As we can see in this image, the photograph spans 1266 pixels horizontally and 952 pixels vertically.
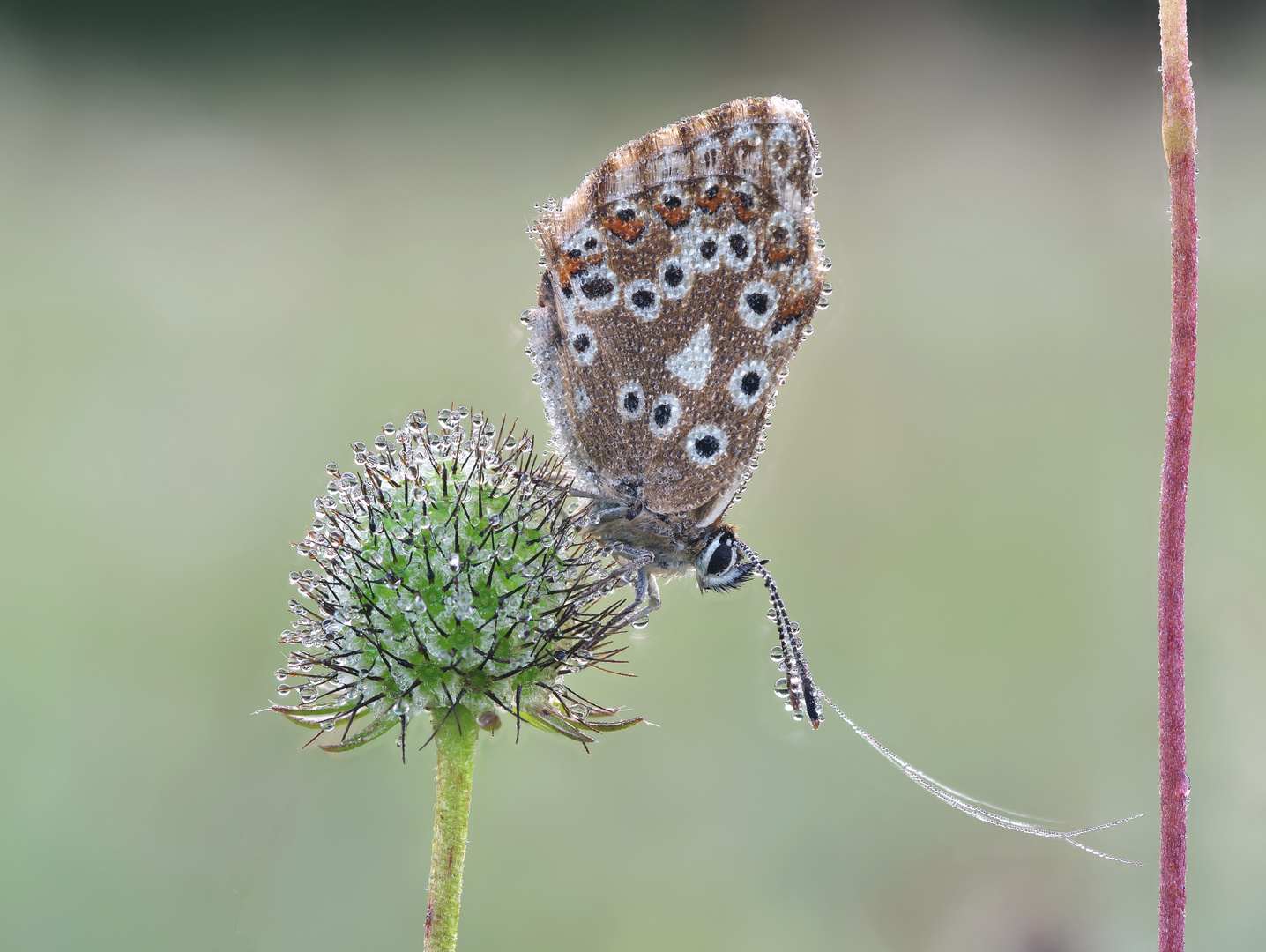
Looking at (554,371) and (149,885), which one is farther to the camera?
(149,885)

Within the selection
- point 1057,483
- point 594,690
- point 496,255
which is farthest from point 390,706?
point 496,255

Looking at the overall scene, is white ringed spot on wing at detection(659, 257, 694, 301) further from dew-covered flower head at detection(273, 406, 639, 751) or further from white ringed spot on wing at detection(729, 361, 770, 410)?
dew-covered flower head at detection(273, 406, 639, 751)

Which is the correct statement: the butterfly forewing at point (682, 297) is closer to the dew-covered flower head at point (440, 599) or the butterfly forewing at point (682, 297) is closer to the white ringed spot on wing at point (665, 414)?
the white ringed spot on wing at point (665, 414)

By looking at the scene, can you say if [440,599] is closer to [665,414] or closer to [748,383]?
[665,414]

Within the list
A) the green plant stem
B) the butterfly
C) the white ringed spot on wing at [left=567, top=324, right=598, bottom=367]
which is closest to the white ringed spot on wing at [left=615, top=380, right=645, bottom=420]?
the butterfly

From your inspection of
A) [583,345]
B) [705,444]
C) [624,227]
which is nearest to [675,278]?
[624,227]

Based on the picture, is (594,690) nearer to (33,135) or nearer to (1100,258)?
(1100,258)

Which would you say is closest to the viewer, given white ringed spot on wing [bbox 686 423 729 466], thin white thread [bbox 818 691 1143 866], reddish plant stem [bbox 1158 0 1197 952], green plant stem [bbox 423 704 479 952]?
reddish plant stem [bbox 1158 0 1197 952]
